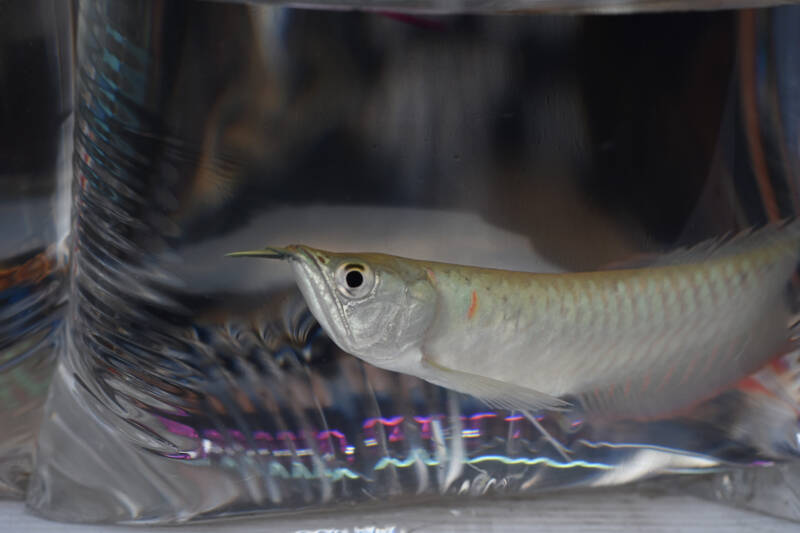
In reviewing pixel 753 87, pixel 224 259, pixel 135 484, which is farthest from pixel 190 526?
pixel 753 87

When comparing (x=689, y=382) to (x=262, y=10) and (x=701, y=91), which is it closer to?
(x=701, y=91)

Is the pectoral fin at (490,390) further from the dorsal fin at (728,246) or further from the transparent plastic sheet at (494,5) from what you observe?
the transparent plastic sheet at (494,5)

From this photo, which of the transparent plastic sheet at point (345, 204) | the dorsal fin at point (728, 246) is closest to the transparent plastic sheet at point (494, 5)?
the transparent plastic sheet at point (345, 204)

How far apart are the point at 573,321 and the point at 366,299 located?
10 centimetres

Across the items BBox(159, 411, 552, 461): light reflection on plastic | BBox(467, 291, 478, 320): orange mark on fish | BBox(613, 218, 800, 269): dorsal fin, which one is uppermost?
BBox(613, 218, 800, 269): dorsal fin

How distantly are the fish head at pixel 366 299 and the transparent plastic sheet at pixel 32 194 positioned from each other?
0.79 feet

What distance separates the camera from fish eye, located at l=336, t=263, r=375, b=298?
37 centimetres

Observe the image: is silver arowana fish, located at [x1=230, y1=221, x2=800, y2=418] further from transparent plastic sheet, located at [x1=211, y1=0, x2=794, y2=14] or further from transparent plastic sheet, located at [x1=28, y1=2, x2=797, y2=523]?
transparent plastic sheet, located at [x1=211, y1=0, x2=794, y2=14]

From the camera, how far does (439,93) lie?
44cm

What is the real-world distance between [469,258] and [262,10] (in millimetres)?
162

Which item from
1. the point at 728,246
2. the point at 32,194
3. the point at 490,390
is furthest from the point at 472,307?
the point at 32,194

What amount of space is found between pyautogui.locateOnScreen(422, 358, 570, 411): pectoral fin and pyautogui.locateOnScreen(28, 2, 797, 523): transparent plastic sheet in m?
0.02

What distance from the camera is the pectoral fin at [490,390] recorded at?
0.39 m

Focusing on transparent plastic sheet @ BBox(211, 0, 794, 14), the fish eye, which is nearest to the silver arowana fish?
the fish eye
